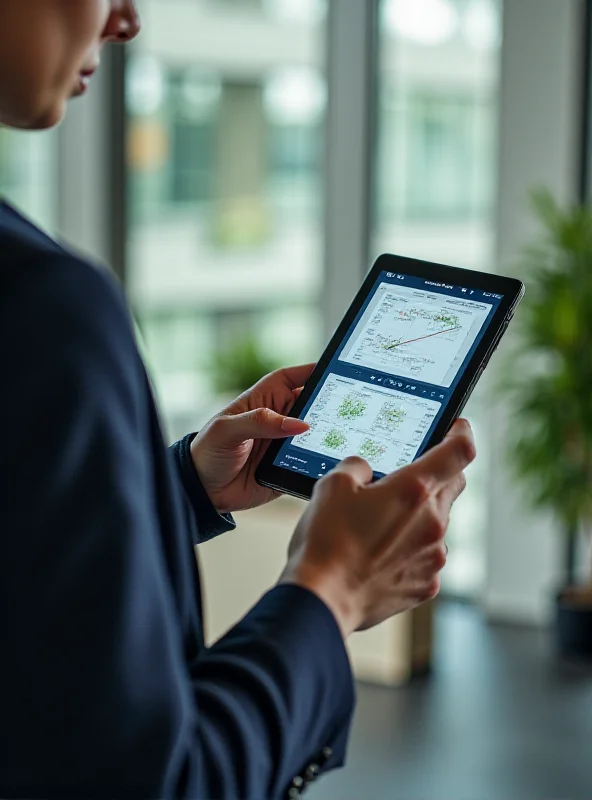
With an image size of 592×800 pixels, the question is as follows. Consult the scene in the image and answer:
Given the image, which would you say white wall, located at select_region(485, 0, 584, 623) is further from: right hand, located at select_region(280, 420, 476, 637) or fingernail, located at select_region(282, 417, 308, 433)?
right hand, located at select_region(280, 420, 476, 637)

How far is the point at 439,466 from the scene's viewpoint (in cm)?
84

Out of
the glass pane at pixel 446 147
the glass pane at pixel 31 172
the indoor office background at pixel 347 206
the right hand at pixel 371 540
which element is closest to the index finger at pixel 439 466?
the right hand at pixel 371 540

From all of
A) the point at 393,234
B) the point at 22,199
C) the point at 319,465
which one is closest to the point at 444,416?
the point at 319,465

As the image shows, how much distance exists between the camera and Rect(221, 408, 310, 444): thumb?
3.59 feet

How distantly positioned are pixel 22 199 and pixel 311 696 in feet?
18.2

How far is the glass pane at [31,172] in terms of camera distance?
5.90m

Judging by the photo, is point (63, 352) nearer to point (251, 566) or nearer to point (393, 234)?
point (251, 566)

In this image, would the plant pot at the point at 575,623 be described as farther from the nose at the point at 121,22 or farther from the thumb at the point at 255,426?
the nose at the point at 121,22

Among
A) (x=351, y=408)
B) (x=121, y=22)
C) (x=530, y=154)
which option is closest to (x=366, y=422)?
(x=351, y=408)

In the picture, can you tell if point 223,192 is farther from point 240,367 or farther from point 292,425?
point 292,425

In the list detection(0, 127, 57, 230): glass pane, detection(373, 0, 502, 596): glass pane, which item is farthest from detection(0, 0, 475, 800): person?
detection(0, 127, 57, 230): glass pane

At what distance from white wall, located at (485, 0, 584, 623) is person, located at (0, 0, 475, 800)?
388cm

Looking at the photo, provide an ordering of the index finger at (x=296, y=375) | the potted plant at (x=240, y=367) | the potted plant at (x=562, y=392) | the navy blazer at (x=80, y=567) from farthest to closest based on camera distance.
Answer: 1. the potted plant at (x=240, y=367)
2. the potted plant at (x=562, y=392)
3. the index finger at (x=296, y=375)
4. the navy blazer at (x=80, y=567)

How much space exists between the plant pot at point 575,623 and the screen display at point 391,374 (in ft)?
11.1
